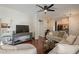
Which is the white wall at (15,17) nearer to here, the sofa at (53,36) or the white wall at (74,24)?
the sofa at (53,36)

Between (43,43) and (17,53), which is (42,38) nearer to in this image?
(43,43)

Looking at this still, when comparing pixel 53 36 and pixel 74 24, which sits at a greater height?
pixel 74 24

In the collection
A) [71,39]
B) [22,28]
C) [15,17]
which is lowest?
[71,39]

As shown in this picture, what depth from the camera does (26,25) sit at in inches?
83.2

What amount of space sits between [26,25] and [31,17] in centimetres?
18

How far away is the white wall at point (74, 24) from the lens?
6.64ft

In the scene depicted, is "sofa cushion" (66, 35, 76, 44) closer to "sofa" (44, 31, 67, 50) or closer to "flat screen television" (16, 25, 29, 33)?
"sofa" (44, 31, 67, 50)

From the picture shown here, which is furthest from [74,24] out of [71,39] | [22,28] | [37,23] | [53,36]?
[22,28]

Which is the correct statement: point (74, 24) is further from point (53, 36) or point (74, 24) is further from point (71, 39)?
point (53, 36)

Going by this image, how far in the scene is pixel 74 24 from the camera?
2068mm

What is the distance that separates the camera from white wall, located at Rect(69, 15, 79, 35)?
2.02m
